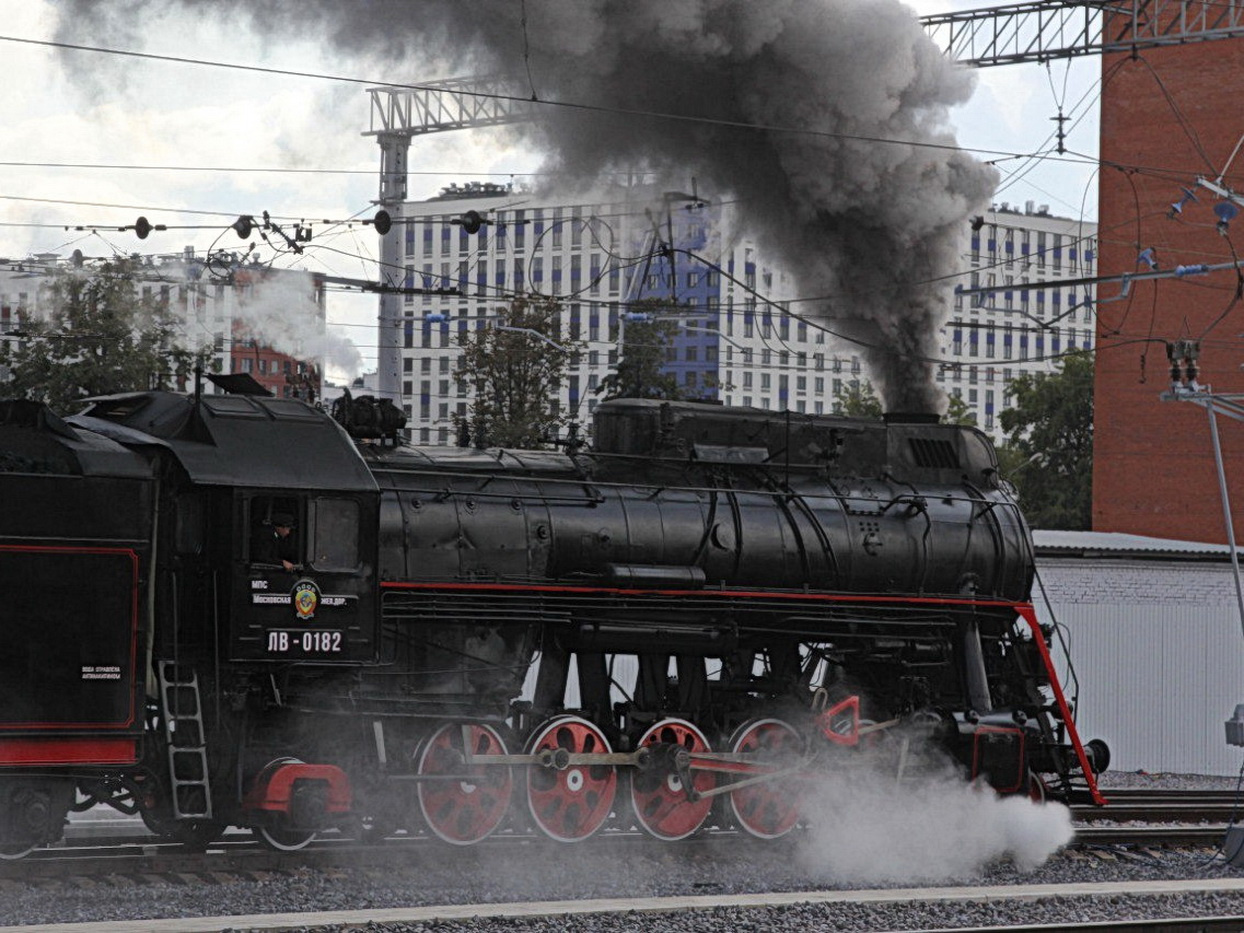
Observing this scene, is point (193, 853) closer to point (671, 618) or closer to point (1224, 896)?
point (671, 618)

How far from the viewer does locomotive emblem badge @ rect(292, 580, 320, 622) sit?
12.3 m

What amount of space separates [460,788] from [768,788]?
3.18 metres

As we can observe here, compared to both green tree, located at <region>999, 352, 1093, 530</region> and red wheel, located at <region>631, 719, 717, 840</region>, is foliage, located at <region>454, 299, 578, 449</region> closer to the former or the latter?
red wheel, located at <region>631, 719, 717, 840</region>

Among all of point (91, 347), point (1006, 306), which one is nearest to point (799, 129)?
point (91, 347)

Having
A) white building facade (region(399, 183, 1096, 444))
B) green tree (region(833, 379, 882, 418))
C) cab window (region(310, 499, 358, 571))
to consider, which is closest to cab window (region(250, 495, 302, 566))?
cab window (region(310, 499, 358, 571))

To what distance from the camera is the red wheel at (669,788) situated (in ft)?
46.4

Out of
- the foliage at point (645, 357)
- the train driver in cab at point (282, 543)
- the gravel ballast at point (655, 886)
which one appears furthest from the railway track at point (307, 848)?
the foliage at point (645, 357)

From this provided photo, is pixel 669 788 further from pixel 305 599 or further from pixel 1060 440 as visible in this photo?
pixel 1060 440

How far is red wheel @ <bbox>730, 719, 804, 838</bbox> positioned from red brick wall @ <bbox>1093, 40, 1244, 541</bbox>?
30846 mm

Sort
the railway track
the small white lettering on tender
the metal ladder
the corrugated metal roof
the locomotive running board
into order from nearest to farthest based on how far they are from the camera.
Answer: the small white lettering on tender, the metal ladder, the railway track, the locomotive running board, the corrugated metal roof

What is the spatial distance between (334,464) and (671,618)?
3.63m

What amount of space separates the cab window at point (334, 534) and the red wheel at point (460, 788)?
5.63 feet

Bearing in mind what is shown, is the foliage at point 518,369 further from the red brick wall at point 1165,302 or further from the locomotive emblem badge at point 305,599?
the locomotive emblem badge at point 305,599

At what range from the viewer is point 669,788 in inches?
564
